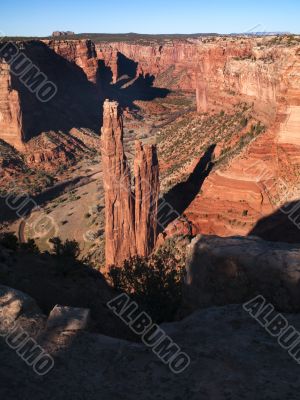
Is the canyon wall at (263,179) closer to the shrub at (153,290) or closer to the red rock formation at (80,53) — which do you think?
the shrub at (153,290)

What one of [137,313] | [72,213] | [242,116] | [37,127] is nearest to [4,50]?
[37,127]

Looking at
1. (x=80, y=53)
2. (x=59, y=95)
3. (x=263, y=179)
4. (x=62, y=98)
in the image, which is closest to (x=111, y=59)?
(x=80, y=53)

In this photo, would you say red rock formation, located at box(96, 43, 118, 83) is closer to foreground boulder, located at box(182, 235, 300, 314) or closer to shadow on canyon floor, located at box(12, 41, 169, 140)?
shadow on canyon floor, located at box(12, 41, 169, 140)

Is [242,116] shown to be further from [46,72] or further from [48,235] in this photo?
[46,72]

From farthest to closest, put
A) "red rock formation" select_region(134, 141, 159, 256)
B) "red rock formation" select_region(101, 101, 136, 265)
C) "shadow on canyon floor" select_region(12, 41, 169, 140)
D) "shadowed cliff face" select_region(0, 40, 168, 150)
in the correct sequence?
1. "shadow on canyon floor" select_region(12, 41, 169, 140)
2. "shadowed cliff face" select_region(0, 40, 168, 150)
3. "red rock formation" select_region(134, 141, 159, 256)
4. "red rock formation" select_region(101, 101, 136, 265)

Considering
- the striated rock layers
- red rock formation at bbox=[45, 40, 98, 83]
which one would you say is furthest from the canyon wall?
red rock formation at bbox=[45, 40, 98, 83]

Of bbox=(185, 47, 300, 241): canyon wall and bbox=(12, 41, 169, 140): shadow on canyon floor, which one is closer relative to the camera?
bbox=(185, 47, 300, 241): canyon wall
